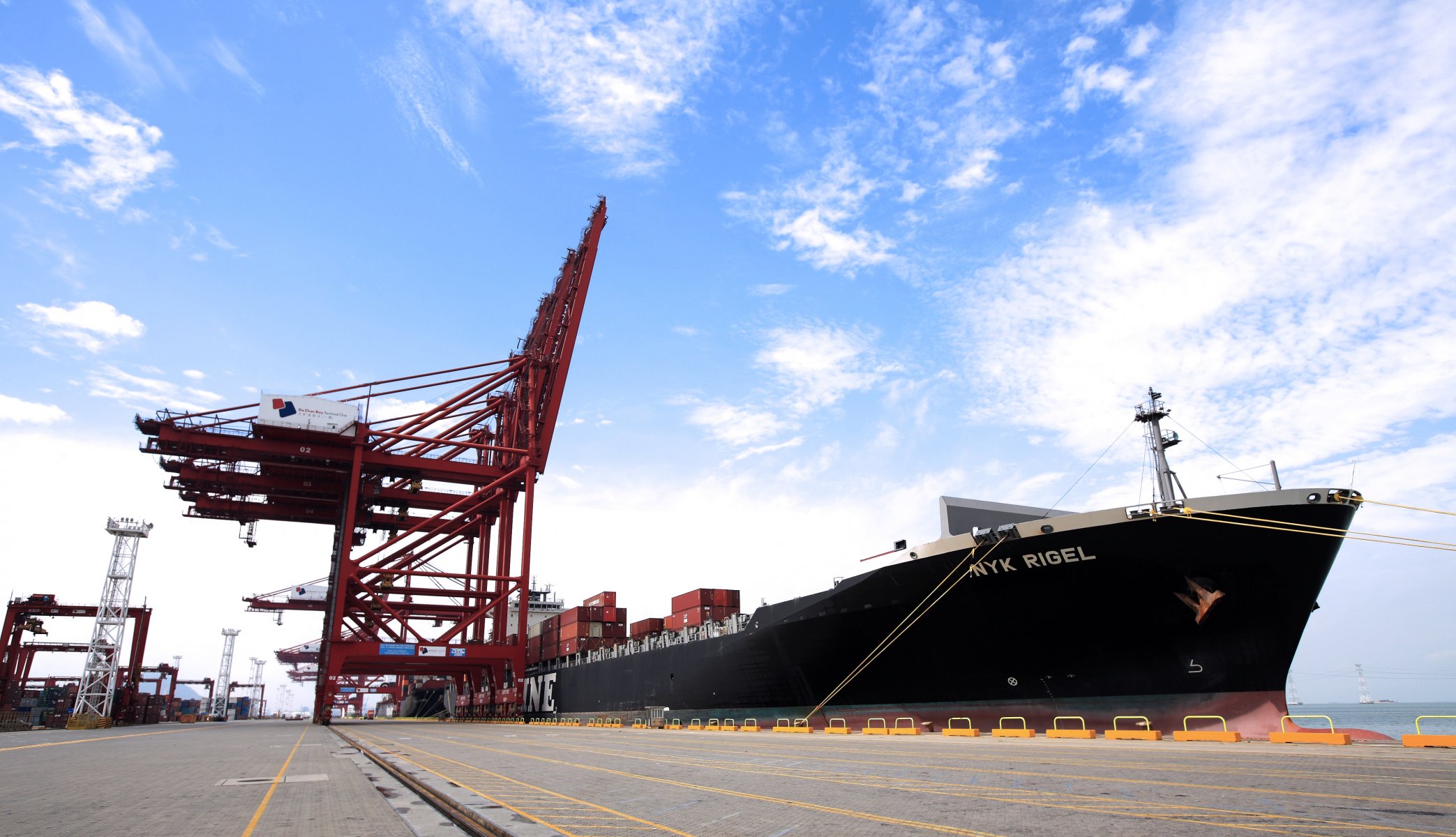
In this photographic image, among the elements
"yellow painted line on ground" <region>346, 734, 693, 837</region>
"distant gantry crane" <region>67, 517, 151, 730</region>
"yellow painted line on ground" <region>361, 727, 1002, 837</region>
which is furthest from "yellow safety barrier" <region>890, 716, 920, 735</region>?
"distant gantry crane" <region>67, 517, 151, 730</region>

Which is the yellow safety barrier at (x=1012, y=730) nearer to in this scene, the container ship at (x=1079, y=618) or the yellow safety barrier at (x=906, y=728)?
the container ship at (x=1079, y=618)

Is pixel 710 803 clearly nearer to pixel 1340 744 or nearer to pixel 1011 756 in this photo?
pixel 1011 756

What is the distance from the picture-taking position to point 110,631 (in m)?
46.0

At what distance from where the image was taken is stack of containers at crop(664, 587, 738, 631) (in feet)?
113

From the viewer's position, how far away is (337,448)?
3891 cm

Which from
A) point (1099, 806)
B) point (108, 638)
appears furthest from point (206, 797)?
point (108, 638)

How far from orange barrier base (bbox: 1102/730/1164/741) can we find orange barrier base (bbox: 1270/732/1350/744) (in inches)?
79.4

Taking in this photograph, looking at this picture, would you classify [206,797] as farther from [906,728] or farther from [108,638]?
[108,638]

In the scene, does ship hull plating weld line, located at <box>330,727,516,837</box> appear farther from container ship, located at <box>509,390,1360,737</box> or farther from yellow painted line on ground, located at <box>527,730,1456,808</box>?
container ship, located at <box>509,390,1360,737</box>

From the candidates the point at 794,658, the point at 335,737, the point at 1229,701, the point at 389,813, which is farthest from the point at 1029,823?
the point at 335,737

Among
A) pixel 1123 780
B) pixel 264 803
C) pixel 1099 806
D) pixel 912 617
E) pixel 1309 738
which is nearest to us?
pixel 1099 806

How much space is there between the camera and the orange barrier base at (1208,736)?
15898 mm

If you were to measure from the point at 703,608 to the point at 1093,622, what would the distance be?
19.7 meters

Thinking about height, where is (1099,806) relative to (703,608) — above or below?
below
